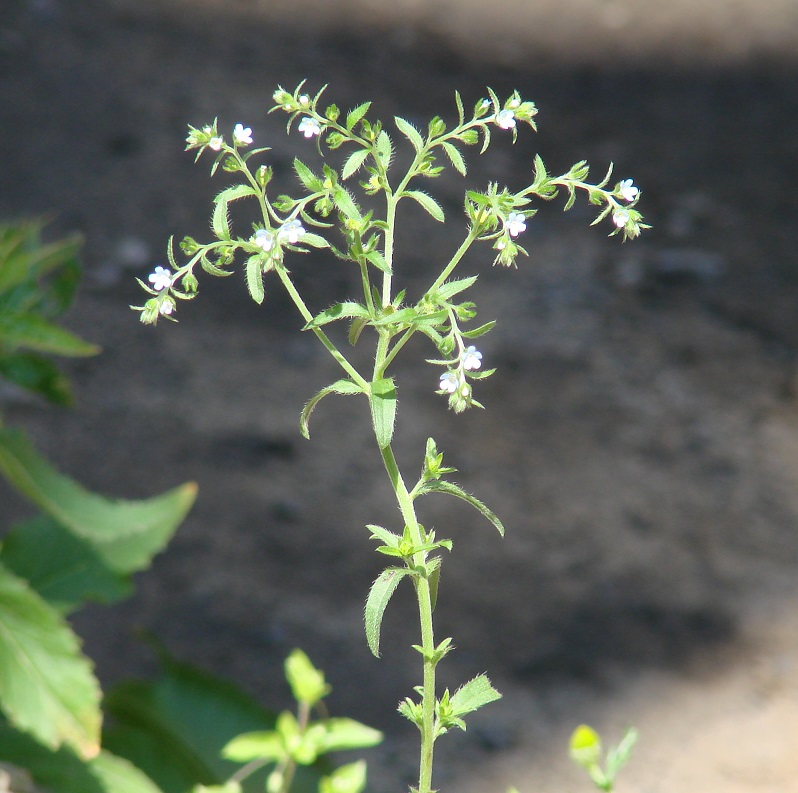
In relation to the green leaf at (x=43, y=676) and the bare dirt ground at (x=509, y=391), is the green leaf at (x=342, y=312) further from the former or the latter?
the bare dirt ground at (x=509, y=391)

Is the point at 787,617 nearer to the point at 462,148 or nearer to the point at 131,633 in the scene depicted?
Result: the point at 131,633

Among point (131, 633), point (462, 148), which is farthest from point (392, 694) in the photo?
point (462, 148)

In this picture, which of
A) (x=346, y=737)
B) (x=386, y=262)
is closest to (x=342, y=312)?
(x=386, y=262)

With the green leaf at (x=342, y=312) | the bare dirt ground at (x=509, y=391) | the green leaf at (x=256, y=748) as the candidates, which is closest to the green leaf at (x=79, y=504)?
the green leaf at (x=256, y=748)

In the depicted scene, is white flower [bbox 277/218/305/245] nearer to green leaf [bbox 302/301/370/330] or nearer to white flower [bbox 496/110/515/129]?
green leaf [bbox 302/301/370/330]

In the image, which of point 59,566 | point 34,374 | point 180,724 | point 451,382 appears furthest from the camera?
point 180,724

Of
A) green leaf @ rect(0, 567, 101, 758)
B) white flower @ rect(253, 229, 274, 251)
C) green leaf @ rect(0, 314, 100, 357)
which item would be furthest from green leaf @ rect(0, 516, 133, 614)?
white flower @ rect(253, 229, 274, 251)

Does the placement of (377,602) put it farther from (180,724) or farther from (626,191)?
(180,724)
